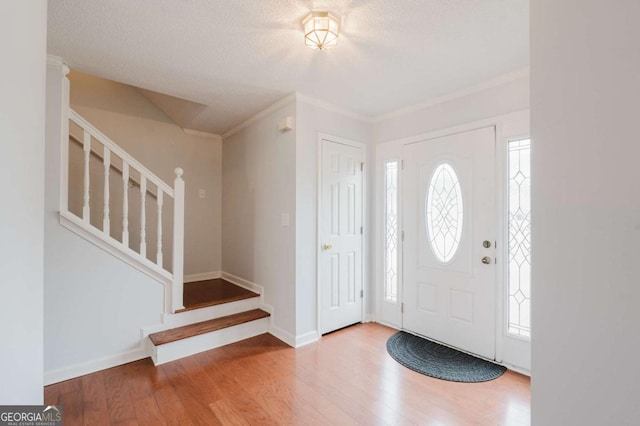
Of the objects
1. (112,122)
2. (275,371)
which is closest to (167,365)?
(275,371)

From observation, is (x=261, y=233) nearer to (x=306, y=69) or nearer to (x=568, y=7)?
(x=306, y=69)

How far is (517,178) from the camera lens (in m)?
2.36

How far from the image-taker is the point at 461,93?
105 inches

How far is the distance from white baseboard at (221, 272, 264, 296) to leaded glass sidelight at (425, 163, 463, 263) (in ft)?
6.53

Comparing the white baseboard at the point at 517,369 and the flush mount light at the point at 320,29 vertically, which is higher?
the flush mount light at the point at 320,29

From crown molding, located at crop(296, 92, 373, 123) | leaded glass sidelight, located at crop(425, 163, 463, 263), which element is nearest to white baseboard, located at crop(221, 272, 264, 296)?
leaded glass sidelight, located at crop(425, 163, 463, 263)

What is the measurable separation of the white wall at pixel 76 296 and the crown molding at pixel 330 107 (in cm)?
196

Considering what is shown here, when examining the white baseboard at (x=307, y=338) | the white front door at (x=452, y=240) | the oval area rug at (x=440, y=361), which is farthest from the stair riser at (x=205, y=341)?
the white front door at (x=452, y=240)

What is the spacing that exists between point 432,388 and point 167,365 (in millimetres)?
2155

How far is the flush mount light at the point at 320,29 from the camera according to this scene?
5.48ft

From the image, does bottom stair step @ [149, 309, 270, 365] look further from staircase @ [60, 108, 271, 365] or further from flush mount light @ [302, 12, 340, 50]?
flush mount light @ [302, 12, 340, 50]

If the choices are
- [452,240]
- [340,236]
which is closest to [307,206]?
[340,236]

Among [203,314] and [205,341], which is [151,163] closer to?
[203,314]

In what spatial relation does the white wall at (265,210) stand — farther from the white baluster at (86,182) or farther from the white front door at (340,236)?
the white baluster at (86,182)
